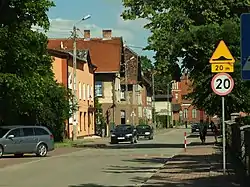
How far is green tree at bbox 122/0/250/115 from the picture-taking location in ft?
117

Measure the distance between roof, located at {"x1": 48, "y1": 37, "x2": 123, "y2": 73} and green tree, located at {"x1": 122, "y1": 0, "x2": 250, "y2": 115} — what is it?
41.1 m

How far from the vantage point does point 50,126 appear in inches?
1944

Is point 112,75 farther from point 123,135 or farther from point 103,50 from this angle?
point 123,135

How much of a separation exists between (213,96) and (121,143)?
15.2 metres

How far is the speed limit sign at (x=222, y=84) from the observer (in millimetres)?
17578

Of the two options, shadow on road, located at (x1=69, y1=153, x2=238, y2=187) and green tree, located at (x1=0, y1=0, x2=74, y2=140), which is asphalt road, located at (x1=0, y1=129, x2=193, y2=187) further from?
green tree, located at (x1=0, y1=0, x2=74, y2=140)

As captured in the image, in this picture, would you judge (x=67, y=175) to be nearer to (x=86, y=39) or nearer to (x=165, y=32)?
(x=165, y=32)

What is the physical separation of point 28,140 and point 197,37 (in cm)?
1089

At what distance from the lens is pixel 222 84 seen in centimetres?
1762

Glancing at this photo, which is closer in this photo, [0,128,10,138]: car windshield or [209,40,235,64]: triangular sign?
[209,40,235,64]: triangular sign

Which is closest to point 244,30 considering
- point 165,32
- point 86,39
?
point 165,32

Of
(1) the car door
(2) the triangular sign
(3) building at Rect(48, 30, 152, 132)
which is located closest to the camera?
(2) the triangular sign

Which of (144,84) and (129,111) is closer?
(129,111)

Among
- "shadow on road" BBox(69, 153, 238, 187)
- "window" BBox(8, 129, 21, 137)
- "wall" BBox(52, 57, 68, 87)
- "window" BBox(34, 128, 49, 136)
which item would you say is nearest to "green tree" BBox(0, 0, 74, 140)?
"window" BBox(34, 128, 49, 136)
